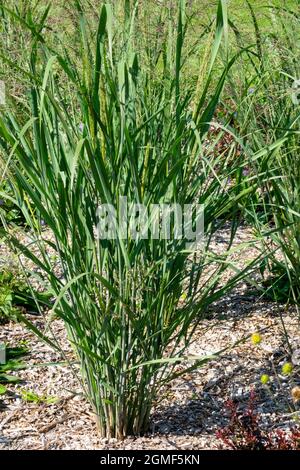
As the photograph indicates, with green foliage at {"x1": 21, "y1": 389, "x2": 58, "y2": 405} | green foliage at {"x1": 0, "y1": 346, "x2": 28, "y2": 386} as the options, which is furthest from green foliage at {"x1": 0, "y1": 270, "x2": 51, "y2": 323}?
green foliage at {"x1": 21, "y1": 389, "x2": 58, "y2": 405}

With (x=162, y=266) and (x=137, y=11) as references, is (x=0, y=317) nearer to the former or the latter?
(x=162, y=266)

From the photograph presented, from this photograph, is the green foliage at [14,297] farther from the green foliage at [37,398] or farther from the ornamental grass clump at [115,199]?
the ornamental grass clump at [115,199]

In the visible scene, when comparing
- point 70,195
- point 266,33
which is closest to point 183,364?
point 70,195

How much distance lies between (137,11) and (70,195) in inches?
29.9

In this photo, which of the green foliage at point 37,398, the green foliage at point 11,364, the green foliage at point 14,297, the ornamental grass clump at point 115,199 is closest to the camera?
the ornamental grass clump at point 115,199

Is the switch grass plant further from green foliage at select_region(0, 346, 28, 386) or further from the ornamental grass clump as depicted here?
green foliage at select_region(0, 346, 28, 386)

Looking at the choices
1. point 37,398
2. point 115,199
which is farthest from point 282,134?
point 37,398

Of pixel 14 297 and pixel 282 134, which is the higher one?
pixel 282 134

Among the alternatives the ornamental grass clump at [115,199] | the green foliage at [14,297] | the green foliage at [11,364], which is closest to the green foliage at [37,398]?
the green foliage at [11,364]

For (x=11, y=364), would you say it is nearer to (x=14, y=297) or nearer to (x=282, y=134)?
(x=14, y=297)

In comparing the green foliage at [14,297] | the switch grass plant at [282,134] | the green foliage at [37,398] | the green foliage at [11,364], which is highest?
the switch grass plant at [282,134]

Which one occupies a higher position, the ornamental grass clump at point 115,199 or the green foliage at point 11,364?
the ornamental grass clump at point 115,199

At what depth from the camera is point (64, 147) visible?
2715 millimetres

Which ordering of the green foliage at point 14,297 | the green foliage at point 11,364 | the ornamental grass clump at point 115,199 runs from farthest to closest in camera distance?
the green foliage at point 14,297 → the green foliage at point 11,364 → the ornamental grass clump at point 115,199
